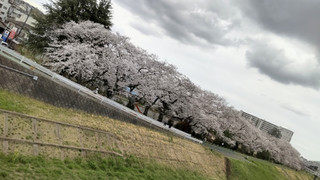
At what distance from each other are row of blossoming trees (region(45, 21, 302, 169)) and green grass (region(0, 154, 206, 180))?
13896 mm

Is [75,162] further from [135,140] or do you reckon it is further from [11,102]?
[135,140]

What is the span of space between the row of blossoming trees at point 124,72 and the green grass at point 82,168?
1390cm

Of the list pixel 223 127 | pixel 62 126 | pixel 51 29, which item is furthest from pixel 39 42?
pixel 223 127

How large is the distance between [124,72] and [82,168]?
18.0 meters

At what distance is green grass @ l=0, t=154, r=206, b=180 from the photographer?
1089 centimetres

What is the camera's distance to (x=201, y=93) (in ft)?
133

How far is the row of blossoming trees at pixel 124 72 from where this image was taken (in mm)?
29781

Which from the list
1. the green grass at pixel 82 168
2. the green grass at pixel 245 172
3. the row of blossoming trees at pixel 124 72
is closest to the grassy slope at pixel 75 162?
the green grass at pixel 82 168

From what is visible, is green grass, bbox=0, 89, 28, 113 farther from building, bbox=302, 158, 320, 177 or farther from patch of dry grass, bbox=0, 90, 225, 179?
building, bbox=302, 158, 320, 177

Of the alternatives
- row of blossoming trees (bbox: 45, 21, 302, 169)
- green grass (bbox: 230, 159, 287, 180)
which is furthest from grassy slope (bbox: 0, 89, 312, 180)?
row of blossoming trees (bbox: 45, 21, 302, 169)

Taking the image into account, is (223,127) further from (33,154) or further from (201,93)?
(33,154)

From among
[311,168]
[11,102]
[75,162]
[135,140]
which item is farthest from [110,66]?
[311,168]

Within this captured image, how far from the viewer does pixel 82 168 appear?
46.0 feet

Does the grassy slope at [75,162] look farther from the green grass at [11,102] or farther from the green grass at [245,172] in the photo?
the green grass at [245,172]
